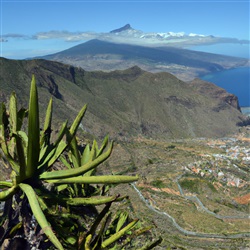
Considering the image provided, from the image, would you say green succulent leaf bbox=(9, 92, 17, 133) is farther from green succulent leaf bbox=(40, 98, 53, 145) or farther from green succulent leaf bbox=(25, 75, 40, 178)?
green succulent leaf bbox=(25, 75, 40, 178)

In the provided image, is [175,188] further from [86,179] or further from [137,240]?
[86,179]

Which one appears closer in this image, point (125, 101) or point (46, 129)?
point (46, 129)

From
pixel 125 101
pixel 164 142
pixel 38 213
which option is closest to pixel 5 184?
pixel 38 213

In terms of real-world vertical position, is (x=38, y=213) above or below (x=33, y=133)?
below

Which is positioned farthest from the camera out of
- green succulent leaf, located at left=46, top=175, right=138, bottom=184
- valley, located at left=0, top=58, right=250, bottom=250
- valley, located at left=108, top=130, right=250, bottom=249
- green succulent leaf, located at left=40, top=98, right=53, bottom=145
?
valley, located at left=0, top=58, right=250, bottom=250

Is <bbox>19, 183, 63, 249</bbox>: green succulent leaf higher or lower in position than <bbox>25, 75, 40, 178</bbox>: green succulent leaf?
lower

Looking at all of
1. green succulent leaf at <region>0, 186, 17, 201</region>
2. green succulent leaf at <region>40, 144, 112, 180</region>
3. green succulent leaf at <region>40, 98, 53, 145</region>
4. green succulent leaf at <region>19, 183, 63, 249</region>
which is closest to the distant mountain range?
green succulent leaf at <region>40, 98, 53, 145</region>

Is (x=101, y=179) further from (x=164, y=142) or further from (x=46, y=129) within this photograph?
(x=164, y=142)

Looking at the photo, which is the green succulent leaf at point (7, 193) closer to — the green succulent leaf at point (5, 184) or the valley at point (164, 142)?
the green succulent leaf at point (5, 184)

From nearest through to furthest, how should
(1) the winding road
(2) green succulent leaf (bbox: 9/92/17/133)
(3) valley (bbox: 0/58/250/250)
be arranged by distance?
(2) green succulent leaf (bbox: 9/92/17/133) < (1) the winding road < (3) valley (bbox: 0/58/250/250)

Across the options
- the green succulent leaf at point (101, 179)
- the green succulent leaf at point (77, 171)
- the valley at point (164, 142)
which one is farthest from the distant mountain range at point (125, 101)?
the green succulent leaf at point (101, 179)
